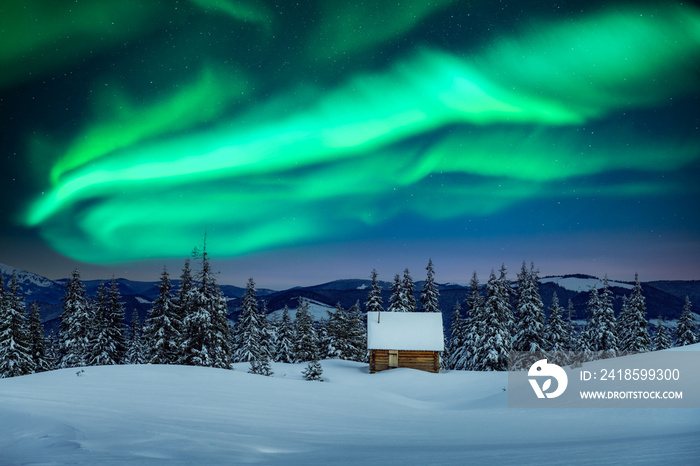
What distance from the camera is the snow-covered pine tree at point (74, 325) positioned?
1900 inches

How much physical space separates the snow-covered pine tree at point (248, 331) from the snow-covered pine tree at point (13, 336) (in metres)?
21.5

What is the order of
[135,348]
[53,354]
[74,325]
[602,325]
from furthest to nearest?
1. [135,348]
2. [53,354]
3. [602,325]
4. [74,325]

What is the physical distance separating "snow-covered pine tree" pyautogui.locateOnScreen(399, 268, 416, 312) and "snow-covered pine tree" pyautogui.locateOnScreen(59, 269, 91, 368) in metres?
35.1

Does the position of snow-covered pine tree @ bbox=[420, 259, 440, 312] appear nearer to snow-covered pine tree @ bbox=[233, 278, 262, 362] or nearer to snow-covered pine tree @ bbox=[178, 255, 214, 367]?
snow-covered pine tree @ bbox=[233, 278, 262, 362]

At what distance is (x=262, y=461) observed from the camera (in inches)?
271

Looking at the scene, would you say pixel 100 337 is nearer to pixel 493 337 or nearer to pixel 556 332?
pixel 493 337

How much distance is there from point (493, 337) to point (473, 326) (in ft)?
10.9

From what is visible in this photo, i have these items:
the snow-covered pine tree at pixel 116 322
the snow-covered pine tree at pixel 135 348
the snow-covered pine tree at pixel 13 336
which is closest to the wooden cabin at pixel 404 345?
the snow-covered pine tree at pixel 116 322

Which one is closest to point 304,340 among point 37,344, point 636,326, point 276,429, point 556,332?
point 37,344

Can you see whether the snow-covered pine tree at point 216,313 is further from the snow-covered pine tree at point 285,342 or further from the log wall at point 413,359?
the snow-covered pine tree at point 285,342

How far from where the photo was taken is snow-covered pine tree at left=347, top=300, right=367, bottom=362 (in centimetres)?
5775

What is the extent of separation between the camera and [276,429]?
34.0 ft

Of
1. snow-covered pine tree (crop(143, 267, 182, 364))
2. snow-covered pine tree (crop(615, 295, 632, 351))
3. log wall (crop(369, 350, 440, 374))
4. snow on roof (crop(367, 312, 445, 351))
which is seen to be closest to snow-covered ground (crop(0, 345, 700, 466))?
snow-covered pine tree (crop(143, 267, 182, 364))

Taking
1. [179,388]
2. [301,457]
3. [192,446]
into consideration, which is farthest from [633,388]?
[179,388]
